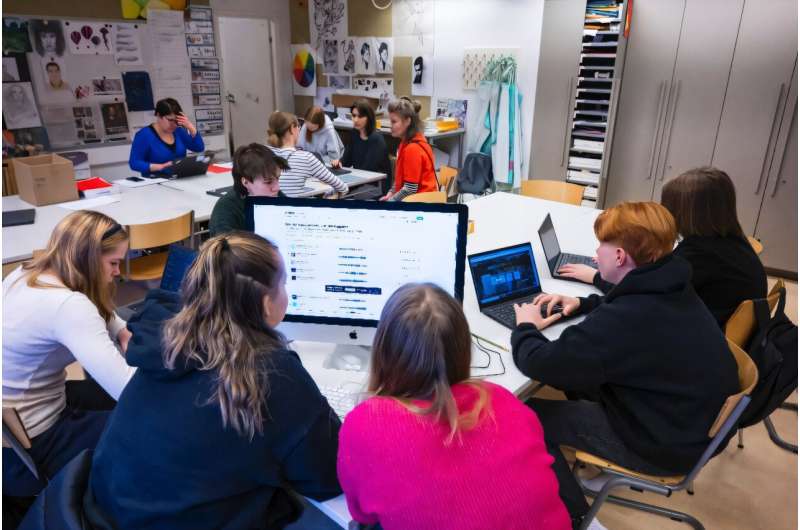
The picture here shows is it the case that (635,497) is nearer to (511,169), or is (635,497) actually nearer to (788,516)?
(788,516)

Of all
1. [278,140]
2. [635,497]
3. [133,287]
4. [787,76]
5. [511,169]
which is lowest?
[635,497]

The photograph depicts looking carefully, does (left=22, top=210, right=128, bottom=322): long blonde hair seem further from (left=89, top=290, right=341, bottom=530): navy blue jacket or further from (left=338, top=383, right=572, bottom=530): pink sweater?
(left=338, top=383, right=572, bottom=530): pink sweater

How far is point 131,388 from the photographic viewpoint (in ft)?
3.43

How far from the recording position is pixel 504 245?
258cm

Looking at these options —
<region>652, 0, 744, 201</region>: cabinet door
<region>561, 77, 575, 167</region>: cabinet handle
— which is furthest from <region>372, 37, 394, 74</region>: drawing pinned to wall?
<region>652, 0, 744, 201</region>: cabinet door

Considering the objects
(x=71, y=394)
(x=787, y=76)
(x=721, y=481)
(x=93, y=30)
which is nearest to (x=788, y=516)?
(x=721, y=481)

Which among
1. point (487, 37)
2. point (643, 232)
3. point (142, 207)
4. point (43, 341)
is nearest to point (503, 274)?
point (643, 232)

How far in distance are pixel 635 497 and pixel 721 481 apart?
1.29ft

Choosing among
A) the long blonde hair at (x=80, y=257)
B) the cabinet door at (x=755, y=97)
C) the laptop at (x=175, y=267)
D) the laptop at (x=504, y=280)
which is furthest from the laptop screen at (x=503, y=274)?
the cabinet door at (x=755, y=97)

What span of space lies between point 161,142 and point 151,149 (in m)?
0.10

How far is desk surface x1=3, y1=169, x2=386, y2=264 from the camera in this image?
2.72 m

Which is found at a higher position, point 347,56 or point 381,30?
point 381,30

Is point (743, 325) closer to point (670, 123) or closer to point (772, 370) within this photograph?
point (772, 370)

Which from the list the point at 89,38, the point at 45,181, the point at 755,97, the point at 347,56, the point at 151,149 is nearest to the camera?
the point at 45,181
